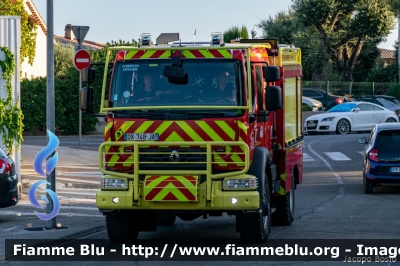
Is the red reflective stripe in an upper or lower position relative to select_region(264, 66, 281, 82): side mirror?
upper

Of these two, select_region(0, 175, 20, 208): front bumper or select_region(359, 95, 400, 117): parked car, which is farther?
select_region(359, 95, 400, 117): parked car

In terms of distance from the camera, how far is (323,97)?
54.2 metres

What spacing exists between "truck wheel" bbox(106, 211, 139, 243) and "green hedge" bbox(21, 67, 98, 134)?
2612cm

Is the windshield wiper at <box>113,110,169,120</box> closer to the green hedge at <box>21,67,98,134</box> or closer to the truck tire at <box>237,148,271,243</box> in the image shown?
the truck tire at <box>237,148,271,243</box>

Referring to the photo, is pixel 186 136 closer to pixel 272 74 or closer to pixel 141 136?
pixel 141 136

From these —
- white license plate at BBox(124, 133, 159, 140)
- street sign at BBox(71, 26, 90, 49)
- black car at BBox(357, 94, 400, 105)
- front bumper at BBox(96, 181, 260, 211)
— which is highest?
street sign at BBox(71, 26, 90, 49)

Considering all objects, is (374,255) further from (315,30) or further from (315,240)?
(315,30)

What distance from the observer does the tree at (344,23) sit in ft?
215

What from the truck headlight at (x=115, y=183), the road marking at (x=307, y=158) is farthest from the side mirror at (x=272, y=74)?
the road marking at (x=307, y=158)

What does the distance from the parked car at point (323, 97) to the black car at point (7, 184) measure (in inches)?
1579

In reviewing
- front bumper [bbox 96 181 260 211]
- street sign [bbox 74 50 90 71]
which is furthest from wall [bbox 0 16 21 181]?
front bumper [bbox 96 181 260 211]

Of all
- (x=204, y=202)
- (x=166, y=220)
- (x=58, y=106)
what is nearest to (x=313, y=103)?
(x=58, y=106)

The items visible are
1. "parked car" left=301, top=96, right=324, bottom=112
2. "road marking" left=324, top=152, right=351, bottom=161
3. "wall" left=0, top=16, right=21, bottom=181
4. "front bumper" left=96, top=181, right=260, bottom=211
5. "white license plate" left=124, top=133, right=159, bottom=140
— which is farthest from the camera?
"parked car" left=301, top=96, right=324, bottom=112

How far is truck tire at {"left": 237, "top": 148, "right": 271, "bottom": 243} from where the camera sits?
1151cm
